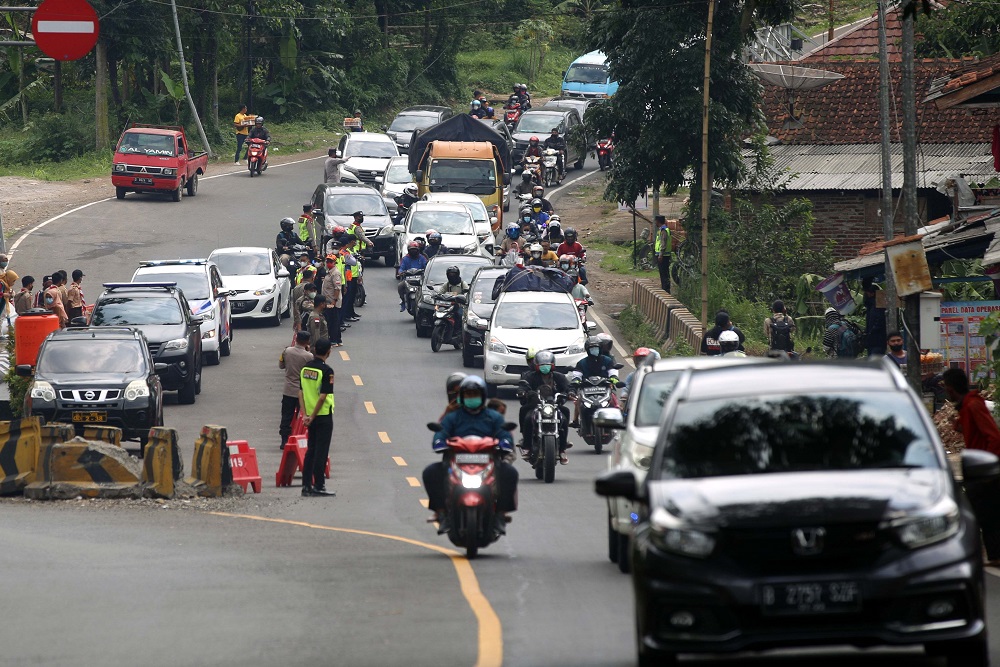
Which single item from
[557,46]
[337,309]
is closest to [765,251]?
[337,309]

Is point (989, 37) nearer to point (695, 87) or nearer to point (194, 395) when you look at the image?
point (695, 87)

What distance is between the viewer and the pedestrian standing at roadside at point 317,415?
1697cm

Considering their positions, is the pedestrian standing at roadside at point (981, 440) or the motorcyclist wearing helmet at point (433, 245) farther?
the motorcyclist wearing helmet at point (433, 245)

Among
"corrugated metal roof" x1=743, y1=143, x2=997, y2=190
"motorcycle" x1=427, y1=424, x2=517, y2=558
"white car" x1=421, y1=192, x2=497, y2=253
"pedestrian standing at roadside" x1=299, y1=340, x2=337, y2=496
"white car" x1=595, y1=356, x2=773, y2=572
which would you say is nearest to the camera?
"white car" x1=595, y1=356, x2=773, y2=572

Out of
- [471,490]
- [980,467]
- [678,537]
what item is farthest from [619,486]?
[471,490]

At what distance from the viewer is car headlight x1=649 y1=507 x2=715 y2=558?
7035mm

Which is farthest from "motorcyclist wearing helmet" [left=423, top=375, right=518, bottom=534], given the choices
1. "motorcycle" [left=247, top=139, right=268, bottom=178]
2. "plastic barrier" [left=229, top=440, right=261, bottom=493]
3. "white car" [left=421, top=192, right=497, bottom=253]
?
"motorcycle" [left=247, top=139, right=268, bottom=178]

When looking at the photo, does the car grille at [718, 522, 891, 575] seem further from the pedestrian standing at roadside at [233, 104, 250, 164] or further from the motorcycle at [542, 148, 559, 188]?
the pedestrian standing at roadside at [233, 104, 250, 164]

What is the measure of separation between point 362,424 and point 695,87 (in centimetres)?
1503

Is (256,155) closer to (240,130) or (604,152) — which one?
(240,130)

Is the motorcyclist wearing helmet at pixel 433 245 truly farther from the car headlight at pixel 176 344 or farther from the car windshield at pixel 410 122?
the car windshield at pixel 410 122

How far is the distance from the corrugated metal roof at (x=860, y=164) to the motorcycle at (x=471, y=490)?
25.2 m

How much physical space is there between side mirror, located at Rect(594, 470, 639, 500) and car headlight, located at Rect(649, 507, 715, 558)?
54 cm

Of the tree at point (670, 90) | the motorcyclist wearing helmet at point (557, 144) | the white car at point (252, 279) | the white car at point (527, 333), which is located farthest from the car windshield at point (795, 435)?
the motorcyclist wearing helmet at point (557, 144)
